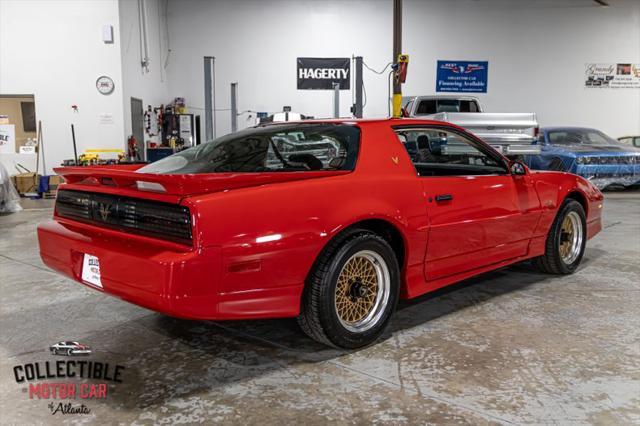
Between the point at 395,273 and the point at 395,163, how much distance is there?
611 millimetres

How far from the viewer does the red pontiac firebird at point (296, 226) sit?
2.18 metres

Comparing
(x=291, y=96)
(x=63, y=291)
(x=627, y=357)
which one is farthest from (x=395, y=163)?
(x=291, y=96)

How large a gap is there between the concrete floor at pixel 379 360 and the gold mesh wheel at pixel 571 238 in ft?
1.03

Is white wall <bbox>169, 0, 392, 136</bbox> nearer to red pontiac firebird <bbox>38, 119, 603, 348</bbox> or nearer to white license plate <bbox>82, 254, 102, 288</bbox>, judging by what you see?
red pontiac firebird <bbox>38, 119, 603, 348</bbox>

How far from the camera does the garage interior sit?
7.29 ft

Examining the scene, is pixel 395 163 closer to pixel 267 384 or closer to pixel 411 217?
pixel 411 217

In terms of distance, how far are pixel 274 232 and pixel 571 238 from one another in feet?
9.84

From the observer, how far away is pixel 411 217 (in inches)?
113

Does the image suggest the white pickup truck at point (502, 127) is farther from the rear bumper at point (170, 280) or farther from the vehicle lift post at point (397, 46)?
the rear bumper at point (170, 280)

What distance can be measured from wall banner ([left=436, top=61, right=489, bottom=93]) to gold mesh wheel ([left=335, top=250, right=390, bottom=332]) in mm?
13542

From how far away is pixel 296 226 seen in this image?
237 centimetres

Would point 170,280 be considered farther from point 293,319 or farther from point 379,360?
point 293,319

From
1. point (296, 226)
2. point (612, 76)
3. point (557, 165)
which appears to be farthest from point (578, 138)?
point (296, 226)

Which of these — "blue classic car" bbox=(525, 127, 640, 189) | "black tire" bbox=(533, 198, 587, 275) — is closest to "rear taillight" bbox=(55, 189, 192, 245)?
"black tire" bbox=(533, 198, 587, 275)
